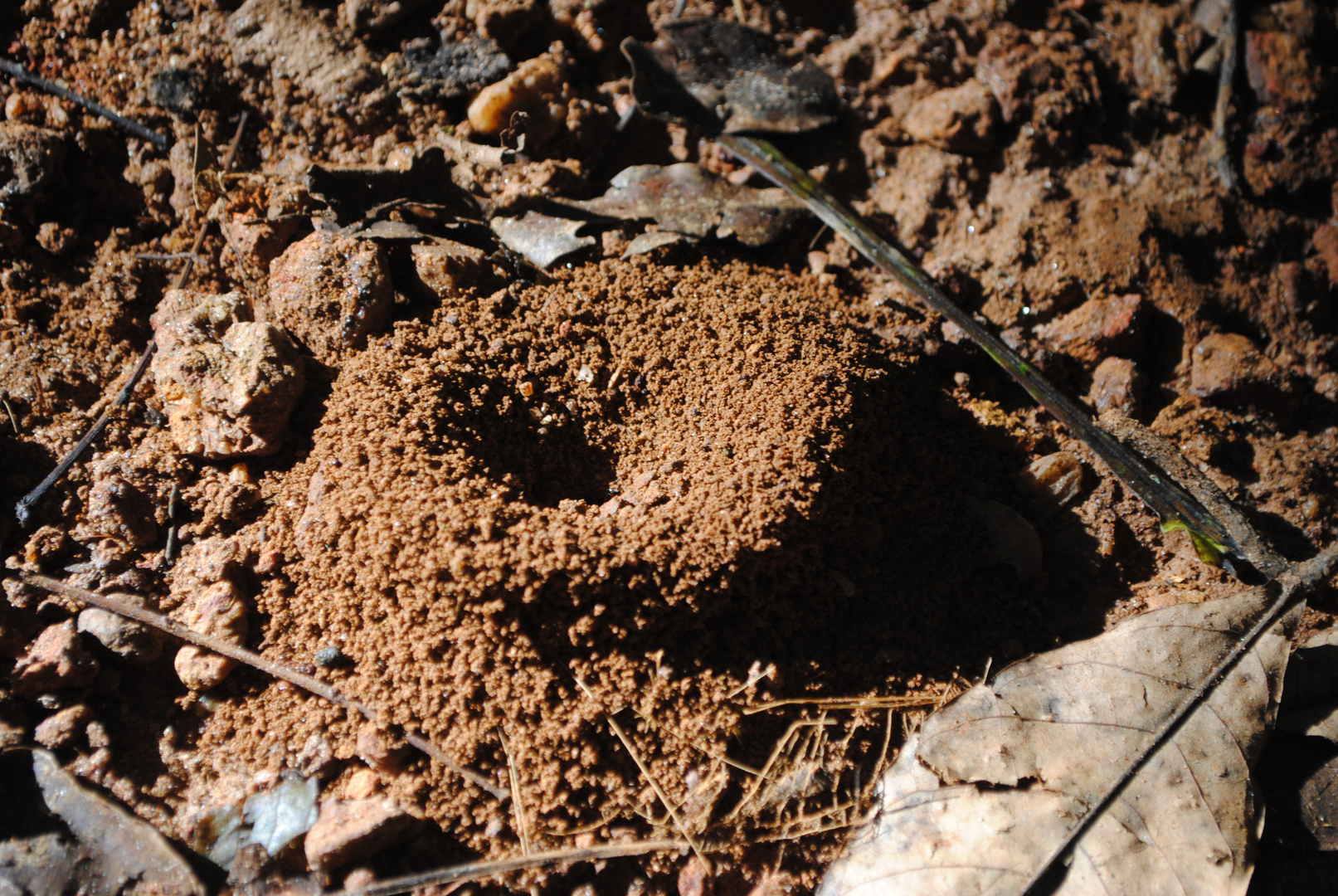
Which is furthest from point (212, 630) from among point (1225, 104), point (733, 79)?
point (1225, 104)

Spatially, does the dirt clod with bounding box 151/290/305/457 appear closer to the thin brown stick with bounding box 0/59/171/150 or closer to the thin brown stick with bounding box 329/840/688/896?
the thin brown stick with bounding box 0/59/171/150

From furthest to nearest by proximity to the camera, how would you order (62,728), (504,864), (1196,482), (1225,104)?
(1225,104) → (1196,482) → (62,728) → (504,864)

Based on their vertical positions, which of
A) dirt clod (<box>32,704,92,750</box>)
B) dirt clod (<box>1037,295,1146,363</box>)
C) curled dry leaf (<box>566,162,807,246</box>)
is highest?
curled dry leaf (<box>566,162,807,246</box>)

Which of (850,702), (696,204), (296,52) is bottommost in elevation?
(850,702)

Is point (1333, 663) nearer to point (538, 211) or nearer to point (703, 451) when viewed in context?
point (703, 451)

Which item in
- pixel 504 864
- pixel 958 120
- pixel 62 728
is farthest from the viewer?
pixel 958 120

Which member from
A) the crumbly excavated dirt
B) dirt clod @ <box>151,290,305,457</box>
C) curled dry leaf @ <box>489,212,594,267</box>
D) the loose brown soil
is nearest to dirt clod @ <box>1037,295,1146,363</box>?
the loose brown soil

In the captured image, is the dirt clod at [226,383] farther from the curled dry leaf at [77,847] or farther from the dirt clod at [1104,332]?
the dirt clod at [1104,332]

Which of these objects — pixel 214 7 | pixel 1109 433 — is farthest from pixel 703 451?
pixel 214 7

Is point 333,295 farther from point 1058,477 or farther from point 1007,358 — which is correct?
point 1058,477
